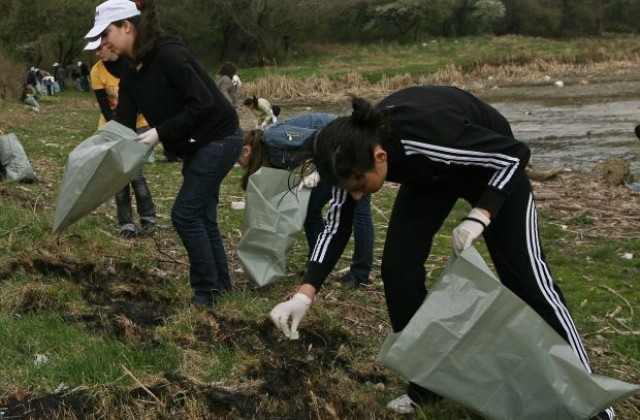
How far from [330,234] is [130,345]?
107 cm

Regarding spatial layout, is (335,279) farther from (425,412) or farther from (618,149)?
(618,149)

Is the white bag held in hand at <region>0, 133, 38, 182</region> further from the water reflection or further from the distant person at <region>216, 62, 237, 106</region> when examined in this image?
the water reflection

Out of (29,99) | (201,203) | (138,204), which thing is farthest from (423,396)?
(29,99)

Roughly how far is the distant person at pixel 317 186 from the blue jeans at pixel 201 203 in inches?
20.2

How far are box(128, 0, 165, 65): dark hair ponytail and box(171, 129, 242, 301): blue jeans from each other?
0.60 m

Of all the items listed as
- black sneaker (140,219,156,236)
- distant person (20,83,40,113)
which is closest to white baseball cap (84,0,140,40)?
black sneaker (140,219,156,236)

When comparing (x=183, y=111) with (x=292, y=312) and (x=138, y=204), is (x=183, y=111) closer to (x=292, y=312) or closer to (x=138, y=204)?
(x=292, y=312)

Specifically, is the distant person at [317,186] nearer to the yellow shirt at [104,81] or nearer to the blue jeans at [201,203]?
the blue jeans at [201,203]

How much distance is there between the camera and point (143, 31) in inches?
176

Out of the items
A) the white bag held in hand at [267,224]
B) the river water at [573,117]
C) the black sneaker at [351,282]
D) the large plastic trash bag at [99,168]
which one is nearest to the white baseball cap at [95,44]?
the large plastic trash bag at [99,168]

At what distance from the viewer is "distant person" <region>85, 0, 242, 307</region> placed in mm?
4426

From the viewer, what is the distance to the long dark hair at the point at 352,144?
2.97m

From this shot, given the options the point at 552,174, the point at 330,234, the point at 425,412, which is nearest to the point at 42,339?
the point at 330,234

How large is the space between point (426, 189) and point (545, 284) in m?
0.59
